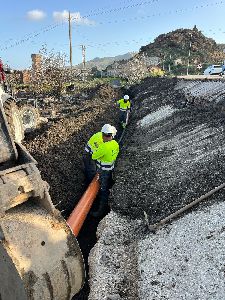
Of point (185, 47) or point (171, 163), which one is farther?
point (185, 47)

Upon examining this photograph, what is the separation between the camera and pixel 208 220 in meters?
6.26

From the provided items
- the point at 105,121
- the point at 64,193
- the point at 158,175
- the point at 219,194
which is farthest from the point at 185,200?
the point at 105,121

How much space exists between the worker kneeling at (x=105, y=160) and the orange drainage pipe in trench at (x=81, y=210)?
0.23m

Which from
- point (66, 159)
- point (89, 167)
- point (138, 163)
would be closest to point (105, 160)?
point (89, 167)

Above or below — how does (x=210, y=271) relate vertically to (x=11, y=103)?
below

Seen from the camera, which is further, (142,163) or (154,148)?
(154,148)

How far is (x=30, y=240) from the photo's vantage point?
11.7 feet

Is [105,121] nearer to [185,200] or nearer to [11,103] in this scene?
[11,103]

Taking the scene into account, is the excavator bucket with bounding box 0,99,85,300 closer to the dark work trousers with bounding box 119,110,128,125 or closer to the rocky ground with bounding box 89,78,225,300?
the rocky ground with bounding box 89,78,225,300

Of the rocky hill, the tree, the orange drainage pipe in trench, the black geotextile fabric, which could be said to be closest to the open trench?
the black geotextile fabric

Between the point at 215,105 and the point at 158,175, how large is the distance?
5413mm

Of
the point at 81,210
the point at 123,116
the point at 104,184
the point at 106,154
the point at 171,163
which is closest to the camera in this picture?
the point at 81,210

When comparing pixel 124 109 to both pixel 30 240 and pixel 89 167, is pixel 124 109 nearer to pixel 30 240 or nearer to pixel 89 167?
pixel 89 167

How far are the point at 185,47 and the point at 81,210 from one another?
6932 centimetres
